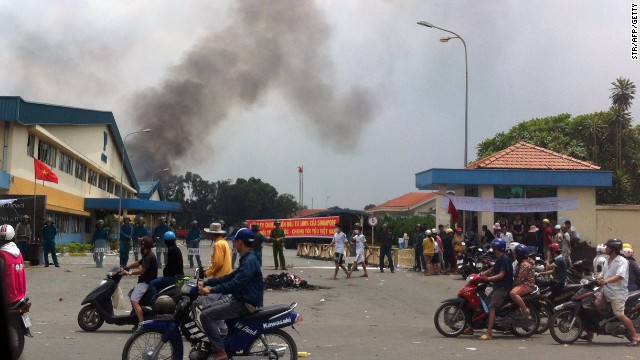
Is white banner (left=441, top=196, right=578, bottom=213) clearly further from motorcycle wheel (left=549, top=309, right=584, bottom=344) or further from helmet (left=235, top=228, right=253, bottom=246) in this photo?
helmet (left=235, top=228, right=253, bottom=246)

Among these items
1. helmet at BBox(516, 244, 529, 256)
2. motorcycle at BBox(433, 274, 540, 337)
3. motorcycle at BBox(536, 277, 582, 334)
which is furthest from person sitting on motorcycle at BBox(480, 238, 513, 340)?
motorcycle at BBox(536, 277, 582, 334)

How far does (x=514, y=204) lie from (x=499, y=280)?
A: 13.1m

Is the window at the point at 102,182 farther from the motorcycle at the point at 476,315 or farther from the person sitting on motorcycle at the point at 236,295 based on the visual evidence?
the person sitting on motorcycle at the point at 236,295

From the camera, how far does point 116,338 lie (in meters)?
11.2

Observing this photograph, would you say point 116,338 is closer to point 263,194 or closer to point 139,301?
point 139,301

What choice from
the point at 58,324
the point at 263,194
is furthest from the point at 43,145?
the point at 263,194

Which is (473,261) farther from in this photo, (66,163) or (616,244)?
(66,163)

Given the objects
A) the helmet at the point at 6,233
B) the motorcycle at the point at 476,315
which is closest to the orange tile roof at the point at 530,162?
the motorcycle at the point at 476,315

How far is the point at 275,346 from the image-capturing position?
8258mm

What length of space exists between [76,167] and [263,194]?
4616 centimetres

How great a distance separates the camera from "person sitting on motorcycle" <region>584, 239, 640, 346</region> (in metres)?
11.3

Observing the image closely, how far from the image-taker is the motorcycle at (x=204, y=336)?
8.06m

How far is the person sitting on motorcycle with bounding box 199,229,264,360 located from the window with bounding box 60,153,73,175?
39.4 meters

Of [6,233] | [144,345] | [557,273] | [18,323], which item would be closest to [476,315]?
[557,273]
